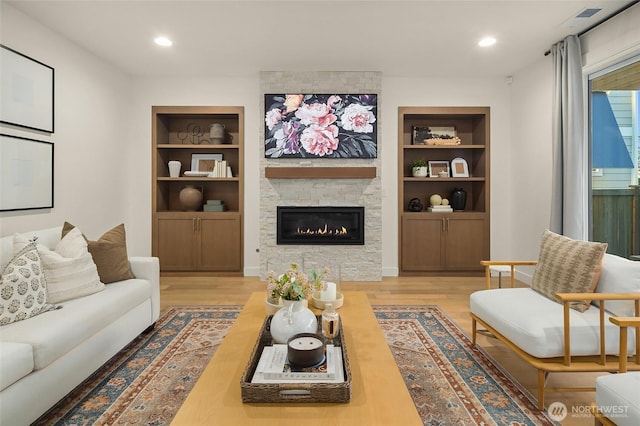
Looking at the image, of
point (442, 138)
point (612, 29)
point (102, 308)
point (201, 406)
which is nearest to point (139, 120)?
point (102, 308)

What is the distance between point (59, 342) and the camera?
6.34 feet

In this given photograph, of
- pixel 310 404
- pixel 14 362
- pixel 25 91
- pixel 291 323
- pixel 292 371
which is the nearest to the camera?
pixel 310 404

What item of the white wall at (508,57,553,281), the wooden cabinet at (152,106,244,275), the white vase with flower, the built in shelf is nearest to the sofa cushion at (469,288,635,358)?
the white vase with flower

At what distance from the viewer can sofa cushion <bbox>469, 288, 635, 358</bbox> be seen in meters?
1.98

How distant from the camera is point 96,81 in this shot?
427 centimetres

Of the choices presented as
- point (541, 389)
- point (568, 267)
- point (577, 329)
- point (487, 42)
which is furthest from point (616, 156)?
point (541, 389)

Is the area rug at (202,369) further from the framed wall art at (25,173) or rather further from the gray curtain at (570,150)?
the gray curtain at (570,150)

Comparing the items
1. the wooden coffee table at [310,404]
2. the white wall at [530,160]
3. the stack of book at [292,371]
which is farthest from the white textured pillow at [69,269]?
the white wall at [530,160]

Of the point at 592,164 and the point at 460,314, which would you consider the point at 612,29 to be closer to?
the point at 592,164

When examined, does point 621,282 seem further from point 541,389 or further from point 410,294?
point 410,294

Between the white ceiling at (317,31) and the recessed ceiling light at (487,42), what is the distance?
0.21 ft

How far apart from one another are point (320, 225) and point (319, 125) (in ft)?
4.23

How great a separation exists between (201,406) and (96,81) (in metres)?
4.22

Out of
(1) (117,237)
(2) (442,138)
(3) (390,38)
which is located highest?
(3) (390,38)
